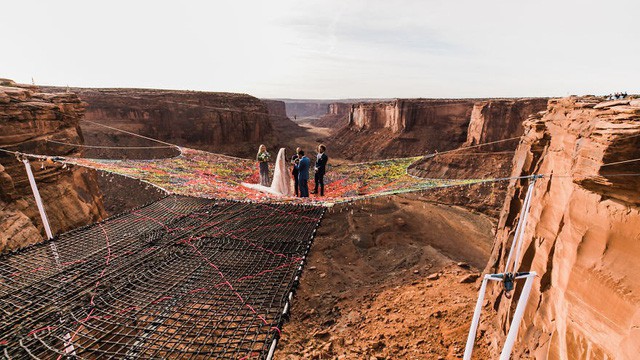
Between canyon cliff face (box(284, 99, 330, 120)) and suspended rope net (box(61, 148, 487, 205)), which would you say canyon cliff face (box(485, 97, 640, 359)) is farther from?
canyon cliff face (box(284, 99, 330, 120))

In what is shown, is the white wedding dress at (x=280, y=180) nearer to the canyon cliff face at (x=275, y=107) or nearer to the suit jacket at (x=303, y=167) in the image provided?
the suit jacket at (x=303, y=167)

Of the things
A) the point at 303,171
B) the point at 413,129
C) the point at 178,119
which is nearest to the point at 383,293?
the point at 303,171

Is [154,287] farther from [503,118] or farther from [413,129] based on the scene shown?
[413,129]

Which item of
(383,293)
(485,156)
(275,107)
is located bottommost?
(383,293)

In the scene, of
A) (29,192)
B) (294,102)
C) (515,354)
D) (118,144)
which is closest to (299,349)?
(515,354)

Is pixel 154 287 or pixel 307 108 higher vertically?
pixel 307 108

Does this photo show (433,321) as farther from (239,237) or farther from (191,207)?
(191,207)
